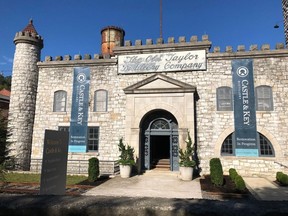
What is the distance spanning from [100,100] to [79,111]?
1691 mm

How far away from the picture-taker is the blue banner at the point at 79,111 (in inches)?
651

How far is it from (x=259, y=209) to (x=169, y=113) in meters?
13.5

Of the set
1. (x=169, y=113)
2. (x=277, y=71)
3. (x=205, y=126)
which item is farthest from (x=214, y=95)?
(x=277, y=71)

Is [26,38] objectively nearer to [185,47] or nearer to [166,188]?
[185,47]

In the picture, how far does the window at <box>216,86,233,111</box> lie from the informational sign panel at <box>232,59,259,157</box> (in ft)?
0.97

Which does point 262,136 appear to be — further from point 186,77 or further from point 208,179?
point 186,77

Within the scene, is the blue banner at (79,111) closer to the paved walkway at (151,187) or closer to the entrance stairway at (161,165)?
the paved walkway at (151,187)

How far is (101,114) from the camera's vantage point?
654 inches

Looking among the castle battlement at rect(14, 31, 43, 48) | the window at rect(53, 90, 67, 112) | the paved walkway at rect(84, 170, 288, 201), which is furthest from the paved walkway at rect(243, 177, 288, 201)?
the castle battlement at rect(14, 31, 43, 48)

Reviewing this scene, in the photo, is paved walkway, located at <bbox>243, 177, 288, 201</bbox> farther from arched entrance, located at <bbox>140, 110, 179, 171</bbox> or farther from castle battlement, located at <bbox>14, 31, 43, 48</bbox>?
castle battlement, located at <bbox>14, 31, 43, 48</bbox>

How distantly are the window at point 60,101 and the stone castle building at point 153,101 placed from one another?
0.07 metres

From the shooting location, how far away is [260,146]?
1430 cm

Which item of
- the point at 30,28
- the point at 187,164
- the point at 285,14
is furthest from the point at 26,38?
the point at 285,14

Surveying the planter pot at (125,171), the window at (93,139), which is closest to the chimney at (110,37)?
the window at (93,139)
